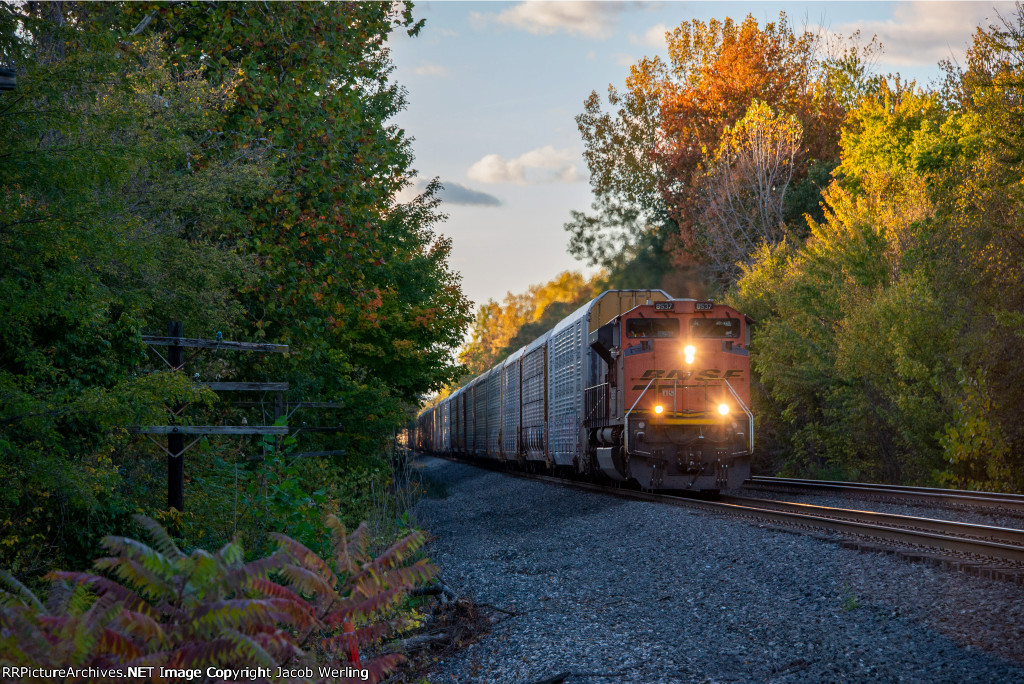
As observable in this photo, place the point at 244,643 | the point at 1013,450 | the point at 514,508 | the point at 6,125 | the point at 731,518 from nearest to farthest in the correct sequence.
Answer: the point at 244,643, the point at 6,125, the point at 731,518, the point at 514,508, the point at 1013,450

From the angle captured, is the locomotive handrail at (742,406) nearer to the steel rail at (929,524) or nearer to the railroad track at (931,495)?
the steel rail at (929,524)

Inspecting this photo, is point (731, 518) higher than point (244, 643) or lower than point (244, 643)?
lower

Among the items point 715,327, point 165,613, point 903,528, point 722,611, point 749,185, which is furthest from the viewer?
point 749,185

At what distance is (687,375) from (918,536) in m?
6.59

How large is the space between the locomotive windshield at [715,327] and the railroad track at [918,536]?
3222 millimetres

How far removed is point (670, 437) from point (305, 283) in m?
7.28

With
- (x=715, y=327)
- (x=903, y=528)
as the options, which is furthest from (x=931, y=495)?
(x=903, y=528)

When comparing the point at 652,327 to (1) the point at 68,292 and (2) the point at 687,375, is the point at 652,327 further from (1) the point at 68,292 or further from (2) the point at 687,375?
(1) the point at 68,292

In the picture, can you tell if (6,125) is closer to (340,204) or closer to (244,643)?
(244,643)

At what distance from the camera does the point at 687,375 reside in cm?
1638

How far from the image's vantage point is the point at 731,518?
1292 centimetres

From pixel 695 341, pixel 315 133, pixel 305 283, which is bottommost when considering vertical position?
pixel 695 341

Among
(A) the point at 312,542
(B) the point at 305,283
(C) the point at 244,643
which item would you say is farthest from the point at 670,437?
(C) the point at 244,643

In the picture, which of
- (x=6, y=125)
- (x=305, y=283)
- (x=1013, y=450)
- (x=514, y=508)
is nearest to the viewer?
(x=6, y=125)
